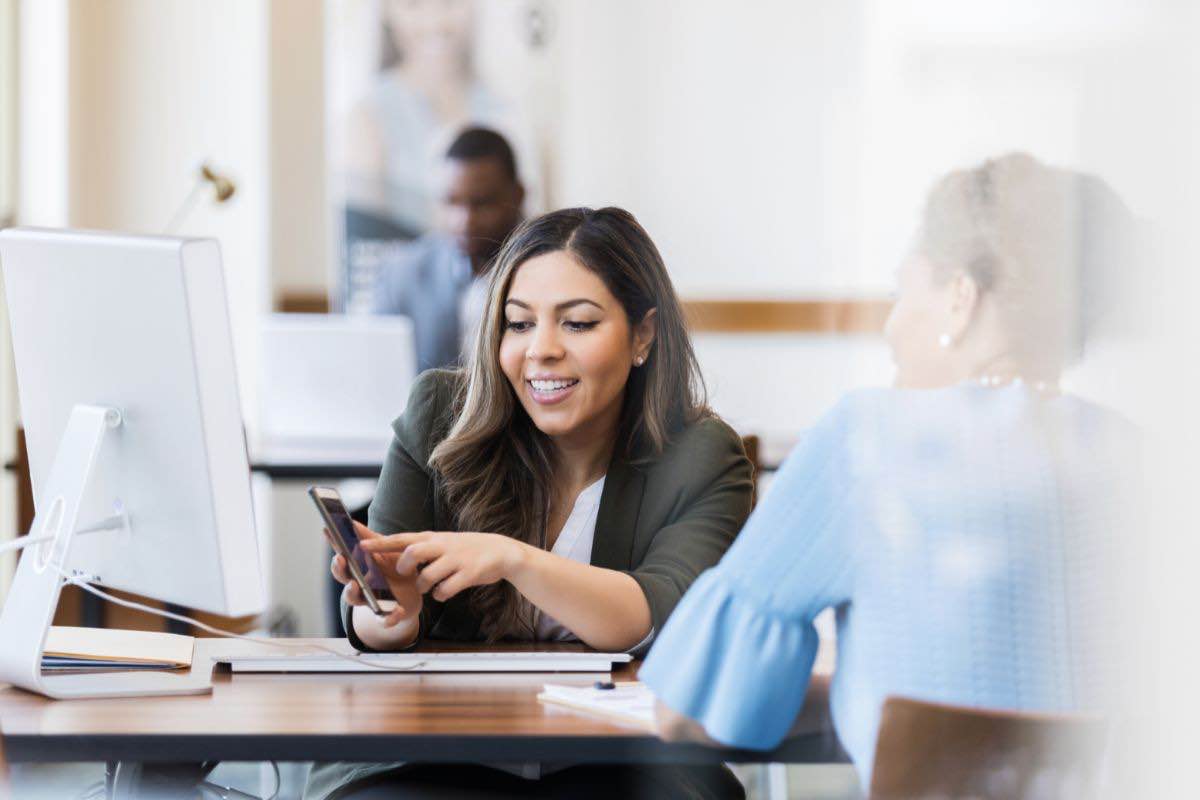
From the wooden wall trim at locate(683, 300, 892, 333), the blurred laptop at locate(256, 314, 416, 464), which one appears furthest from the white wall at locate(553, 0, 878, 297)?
the blurred laptop at locate(256, 314, 416, 464)

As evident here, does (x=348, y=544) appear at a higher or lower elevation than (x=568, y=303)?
lower

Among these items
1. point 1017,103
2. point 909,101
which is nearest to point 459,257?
point 909,101

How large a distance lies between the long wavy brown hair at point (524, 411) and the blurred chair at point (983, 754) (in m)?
0.68

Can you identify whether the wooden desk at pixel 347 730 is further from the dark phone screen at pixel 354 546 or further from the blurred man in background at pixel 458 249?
the blurred man in background at pixel 458 249

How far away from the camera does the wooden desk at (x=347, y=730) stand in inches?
42.6

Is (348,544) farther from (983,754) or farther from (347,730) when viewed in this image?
(983,754)

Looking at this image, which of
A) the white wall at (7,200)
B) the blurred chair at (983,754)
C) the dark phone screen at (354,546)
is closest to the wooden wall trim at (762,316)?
the white wall at (7,200)

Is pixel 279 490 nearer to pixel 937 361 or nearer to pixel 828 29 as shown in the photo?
pixel 828 29

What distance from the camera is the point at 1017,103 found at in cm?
136

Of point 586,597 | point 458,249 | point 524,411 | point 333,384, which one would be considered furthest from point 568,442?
point 458,249

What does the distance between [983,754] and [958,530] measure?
0.18 m

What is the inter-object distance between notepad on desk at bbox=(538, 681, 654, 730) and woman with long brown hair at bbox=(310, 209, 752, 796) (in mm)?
215

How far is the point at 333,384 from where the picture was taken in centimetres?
325

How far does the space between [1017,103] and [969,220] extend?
0.81 ft
